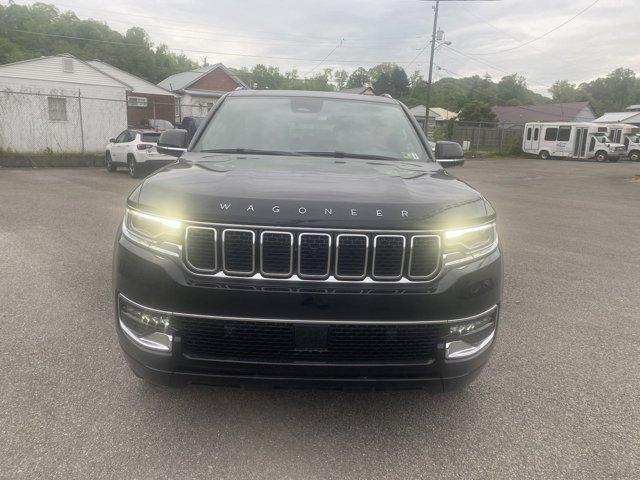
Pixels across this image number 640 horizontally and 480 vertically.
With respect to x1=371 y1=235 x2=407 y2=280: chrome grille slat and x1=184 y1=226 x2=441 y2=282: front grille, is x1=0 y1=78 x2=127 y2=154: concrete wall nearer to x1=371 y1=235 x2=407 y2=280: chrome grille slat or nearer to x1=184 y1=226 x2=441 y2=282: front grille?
x1=184 y1=226 x2=441 y2=282: front grille

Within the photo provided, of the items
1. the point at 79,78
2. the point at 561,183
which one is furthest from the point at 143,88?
the point at 561,183

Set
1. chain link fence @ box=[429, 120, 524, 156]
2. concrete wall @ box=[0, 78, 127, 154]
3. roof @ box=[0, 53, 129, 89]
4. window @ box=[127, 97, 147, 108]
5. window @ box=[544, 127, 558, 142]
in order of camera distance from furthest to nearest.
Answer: chain link fence @ box=[429, 120, 524, 156] < window @ box=[544, 127, 558, 142] < window @ box=[127, 97, 147, 108] < roof @ box=[0, 53, 129, 89] < concrete wall @ box=[0, 78, 127, 154]

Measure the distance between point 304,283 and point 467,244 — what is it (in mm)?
851

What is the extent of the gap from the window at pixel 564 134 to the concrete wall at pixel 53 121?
3035 cm

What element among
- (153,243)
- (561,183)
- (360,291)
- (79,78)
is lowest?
(561,183)

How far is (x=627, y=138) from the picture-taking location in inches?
1519

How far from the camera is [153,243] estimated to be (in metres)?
2.45

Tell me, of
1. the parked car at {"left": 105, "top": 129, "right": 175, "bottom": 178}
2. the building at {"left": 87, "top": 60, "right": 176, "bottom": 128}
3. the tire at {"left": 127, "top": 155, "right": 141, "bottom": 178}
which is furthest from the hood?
the building at {"left": 87, "top": 60, "right": 176, "bottom": 128}

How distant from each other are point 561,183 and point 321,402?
18712mm

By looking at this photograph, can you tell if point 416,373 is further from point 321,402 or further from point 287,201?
point 287,201

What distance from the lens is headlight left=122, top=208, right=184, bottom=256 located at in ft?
7.84

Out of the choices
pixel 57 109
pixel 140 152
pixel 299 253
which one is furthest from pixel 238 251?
pixel 57 109

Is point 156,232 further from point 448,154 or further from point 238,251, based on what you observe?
point 448,154

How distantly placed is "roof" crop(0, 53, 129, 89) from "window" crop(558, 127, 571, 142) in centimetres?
3026
